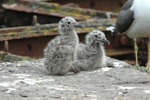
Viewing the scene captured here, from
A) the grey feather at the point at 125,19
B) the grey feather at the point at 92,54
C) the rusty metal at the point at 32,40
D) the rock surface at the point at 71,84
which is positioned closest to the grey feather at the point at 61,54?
the rock surface at the point at 71,84

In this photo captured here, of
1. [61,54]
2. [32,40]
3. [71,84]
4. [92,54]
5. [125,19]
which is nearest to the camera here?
[71,84]

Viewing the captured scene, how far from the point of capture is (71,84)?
579 centimetres

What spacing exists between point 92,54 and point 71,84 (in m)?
1.34

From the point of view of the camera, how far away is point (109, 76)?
6.41 meters

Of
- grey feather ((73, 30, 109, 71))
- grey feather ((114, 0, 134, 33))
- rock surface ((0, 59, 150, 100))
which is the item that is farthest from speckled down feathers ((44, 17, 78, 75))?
grey feather ((114, 0, 134, 33))

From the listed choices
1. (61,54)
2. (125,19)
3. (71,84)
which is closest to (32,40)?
(125,19)

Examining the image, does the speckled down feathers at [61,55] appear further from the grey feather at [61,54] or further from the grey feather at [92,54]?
the grey feather at [92,54]

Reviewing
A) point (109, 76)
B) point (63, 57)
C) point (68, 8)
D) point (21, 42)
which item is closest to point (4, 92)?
point (63, 57)

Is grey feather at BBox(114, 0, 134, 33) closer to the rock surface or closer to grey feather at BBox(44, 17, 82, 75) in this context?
the rock surface

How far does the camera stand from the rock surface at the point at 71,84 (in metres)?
5.13

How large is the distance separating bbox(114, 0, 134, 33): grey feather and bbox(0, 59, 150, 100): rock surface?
8.21 feet

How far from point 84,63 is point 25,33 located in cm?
255

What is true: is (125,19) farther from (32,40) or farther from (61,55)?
(61,55)

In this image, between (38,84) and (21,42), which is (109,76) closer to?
(38,84)
